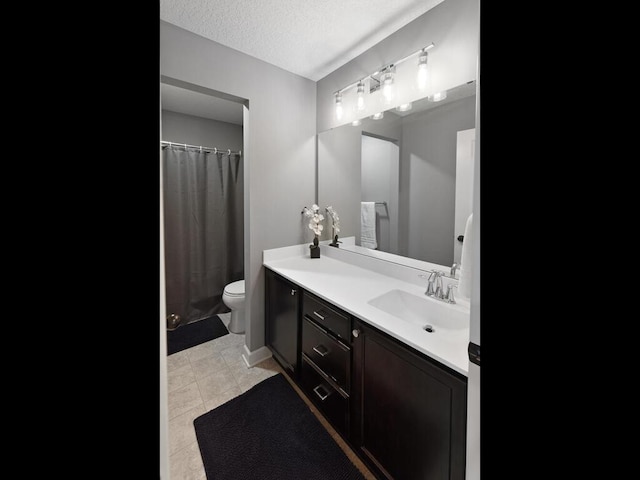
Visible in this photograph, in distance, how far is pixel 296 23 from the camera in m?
1.54

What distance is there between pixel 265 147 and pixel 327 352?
1489 millimetres

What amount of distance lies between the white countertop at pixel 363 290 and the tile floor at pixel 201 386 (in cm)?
74

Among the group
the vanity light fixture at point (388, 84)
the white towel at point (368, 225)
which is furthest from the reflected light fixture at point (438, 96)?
the white towel at point (368, 225)

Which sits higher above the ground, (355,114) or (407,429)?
(355,114)

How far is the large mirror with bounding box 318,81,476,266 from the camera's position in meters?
1.38

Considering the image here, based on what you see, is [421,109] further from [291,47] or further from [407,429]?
[407,429]

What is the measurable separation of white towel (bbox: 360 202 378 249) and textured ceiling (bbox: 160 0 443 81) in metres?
1.06

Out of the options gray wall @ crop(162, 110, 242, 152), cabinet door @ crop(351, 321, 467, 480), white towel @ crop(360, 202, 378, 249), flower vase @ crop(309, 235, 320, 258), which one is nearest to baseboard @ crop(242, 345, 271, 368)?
flower vase @ crop(309, 235, 320, 258)

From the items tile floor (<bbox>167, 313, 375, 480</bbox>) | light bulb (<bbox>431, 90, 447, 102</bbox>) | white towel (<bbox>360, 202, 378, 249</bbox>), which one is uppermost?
light bulb (<bbox>431, 90, 447, 102</bbox>)

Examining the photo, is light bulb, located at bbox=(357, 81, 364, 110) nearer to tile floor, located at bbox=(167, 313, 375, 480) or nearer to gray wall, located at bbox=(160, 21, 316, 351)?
gray wall, located at bbox=(160, 21, 316, 351)

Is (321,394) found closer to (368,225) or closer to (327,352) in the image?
(327,352)
